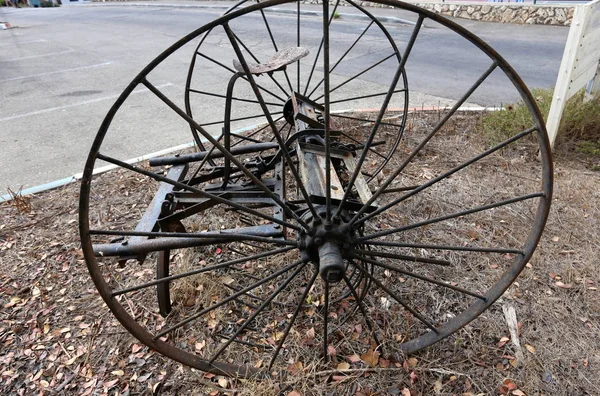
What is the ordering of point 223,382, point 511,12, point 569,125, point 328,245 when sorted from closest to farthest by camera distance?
point 328,245
point 223,382
point 569,125
point 511,12

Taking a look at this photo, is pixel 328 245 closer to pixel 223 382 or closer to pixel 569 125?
pixel 223 382

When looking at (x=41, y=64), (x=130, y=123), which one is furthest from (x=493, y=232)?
(x=41, y=64)

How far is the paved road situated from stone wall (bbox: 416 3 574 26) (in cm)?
51

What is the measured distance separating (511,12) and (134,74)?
8971 millimetres

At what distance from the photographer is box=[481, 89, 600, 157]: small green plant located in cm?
383

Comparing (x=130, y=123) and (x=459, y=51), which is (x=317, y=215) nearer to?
(x=130, y=123)

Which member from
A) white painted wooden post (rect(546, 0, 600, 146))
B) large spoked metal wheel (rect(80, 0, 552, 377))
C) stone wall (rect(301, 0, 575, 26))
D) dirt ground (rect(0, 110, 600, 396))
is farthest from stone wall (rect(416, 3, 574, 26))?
dirt ground (rect(0, 110, 600, 396))

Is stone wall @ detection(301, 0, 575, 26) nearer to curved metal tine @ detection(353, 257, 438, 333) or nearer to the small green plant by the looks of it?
the small green plant

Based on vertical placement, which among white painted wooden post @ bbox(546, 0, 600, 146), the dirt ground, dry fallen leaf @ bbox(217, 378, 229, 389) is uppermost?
white painted wooden post @ bbox(546, 0, 600, 146)

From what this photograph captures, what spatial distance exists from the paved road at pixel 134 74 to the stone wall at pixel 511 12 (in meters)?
0.51

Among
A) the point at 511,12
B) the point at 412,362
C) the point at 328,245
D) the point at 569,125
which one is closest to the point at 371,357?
the point at 412,362

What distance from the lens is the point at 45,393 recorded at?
6.70ft

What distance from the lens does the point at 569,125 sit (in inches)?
153

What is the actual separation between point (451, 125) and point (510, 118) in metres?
0.55
